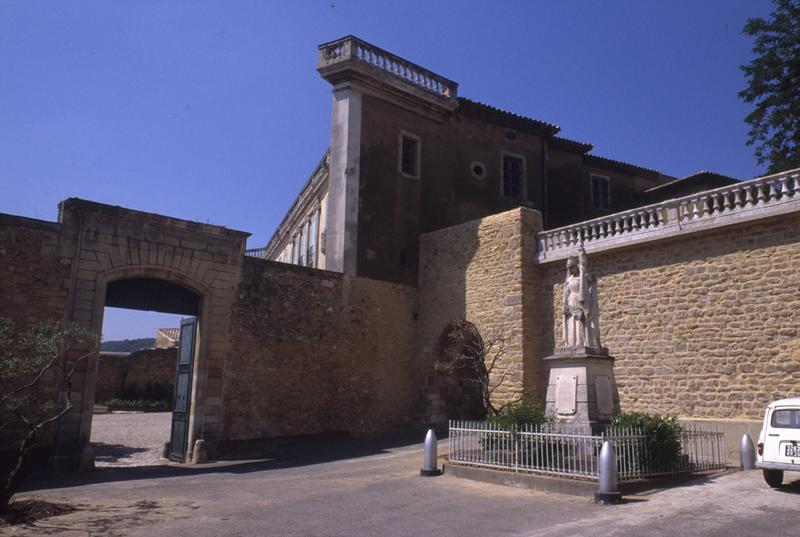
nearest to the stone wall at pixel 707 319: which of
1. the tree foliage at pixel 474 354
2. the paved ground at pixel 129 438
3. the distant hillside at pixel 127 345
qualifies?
the tree foliage at pixel 474 354

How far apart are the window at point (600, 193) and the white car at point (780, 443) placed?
660 inches

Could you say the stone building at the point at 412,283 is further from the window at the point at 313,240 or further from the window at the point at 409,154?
the window at the point at 313,240

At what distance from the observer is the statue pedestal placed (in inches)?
391

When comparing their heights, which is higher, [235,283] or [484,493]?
[235,283]

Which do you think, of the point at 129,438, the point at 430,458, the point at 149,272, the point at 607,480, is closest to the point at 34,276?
the point at 149,272

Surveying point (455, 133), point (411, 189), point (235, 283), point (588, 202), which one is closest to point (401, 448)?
point (235, 283)

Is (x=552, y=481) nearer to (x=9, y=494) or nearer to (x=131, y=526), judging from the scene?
(x=131, y=526)

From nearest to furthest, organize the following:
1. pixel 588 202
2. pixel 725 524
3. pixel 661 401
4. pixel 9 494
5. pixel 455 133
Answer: pixel 725 524 < pixel 9 494 < pixel 661 401 < pixel 455 133 < pixel 588 202

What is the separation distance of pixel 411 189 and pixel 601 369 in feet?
34.2

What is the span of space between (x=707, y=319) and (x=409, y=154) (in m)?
10.4

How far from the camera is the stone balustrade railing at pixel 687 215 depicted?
11.8 m

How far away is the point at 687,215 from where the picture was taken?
13133 millimetres

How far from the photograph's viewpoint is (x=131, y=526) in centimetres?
709

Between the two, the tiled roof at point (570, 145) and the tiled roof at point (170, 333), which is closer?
the tiled roof at point (570, 145)
